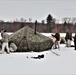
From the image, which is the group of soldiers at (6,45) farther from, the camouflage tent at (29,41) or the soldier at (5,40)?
the camouflage tent at (29,41)

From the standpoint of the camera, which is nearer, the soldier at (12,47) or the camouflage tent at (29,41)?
the soldier at (12,47)

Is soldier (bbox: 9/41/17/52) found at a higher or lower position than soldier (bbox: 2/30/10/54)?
lower

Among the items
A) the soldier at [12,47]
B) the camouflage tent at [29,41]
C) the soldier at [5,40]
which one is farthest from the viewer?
the camouflage tent at [29,41]

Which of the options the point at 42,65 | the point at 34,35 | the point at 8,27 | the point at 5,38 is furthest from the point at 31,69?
the point at 8,27

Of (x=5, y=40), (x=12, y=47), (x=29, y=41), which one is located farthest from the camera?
(x=29, y=41)

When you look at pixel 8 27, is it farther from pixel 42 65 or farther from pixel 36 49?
pixel 42 65

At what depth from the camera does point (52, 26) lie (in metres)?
42.8

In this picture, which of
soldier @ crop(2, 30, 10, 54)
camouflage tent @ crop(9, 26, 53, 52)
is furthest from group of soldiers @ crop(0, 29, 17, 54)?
camouflage tent @ crop(9, 26, 53, 52)

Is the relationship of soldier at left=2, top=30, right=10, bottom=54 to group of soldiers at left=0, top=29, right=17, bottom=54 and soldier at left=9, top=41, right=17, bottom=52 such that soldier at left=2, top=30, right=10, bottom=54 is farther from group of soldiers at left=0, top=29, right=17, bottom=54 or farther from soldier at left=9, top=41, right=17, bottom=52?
soldier at left=9, top=41, right=17, bottom=52

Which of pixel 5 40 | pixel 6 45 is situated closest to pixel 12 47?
pixel 6 45

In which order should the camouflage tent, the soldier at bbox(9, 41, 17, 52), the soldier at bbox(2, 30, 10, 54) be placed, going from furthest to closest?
1. the camouflage tent
2. the soldier at bbox(9, 41, 17, 52)
3. the soldier at bbox(2, 30, 10, 54)

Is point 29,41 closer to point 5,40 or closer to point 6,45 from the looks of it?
point 6,45

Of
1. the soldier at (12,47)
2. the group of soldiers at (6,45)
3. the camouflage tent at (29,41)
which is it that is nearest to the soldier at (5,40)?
the group of soldiers at (6,45)

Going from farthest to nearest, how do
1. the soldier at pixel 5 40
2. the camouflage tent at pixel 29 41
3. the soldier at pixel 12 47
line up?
1. the camouflage tent at pixel 29 41
2. the soldier at pixel 12 47
3. the soldier at pixel 5 40
